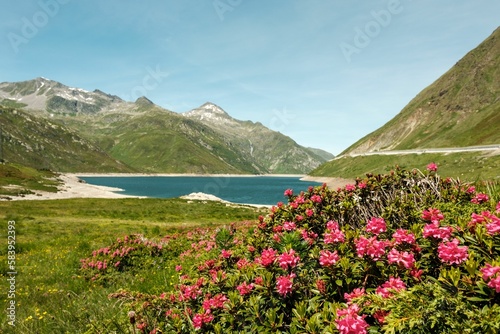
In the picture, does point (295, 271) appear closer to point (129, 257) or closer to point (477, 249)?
point (477, 249)

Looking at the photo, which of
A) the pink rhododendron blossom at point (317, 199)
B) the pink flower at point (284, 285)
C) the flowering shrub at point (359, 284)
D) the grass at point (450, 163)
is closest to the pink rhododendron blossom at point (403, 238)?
the flowering shrub at point (359, 284)

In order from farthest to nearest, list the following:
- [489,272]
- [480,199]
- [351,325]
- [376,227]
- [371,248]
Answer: [480,199], [376,227], [371,248], [351,325], [489,272]

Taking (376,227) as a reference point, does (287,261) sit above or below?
below

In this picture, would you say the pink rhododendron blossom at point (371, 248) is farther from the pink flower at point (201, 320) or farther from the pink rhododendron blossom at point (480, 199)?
the pink rhododendron blossom at point (480, 199)

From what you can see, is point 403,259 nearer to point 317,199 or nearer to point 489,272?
point 489,272

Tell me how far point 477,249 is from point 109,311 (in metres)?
7.94

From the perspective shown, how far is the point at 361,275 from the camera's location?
13.1 feet

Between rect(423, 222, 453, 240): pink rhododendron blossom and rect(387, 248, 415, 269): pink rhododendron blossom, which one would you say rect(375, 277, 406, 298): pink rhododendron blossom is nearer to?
rect(387, 248, 415, 269): pink rhododendron blossom

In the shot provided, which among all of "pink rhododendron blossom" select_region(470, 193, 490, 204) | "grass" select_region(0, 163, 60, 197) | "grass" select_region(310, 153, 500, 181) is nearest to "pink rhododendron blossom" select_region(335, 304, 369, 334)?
"pink rhododendron blossom" select_region(470, 193, 490, 204)

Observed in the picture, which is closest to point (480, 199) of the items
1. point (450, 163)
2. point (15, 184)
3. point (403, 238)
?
point (403, 238)

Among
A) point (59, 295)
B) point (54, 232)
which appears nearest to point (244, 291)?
point (59, 295)

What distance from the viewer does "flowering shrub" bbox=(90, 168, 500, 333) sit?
9.66 ft

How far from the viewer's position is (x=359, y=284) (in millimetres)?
4035

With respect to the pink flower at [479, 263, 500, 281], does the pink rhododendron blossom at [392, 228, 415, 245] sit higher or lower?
higher
